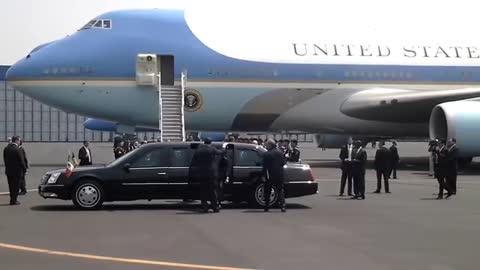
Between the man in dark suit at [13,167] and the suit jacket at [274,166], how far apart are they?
5068mm

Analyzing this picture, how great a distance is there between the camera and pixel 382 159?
64.7 feet

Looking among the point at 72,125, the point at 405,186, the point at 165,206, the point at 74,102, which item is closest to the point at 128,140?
the point at 74,102

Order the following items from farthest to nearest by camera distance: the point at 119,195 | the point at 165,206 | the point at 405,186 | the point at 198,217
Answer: the point at 405,186 < the point at 165,206 < the point at 119,195 < the point at 198,217

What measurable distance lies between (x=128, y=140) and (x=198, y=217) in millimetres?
14910

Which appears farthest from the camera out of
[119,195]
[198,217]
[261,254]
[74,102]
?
[74,102]

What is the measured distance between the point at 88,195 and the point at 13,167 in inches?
84.3

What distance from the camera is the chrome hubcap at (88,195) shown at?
14852 millimetres

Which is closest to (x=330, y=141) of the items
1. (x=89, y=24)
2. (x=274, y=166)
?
(x=89, y=24)

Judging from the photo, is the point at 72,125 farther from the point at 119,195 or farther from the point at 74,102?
the point at 119,195

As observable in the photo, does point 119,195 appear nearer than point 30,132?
Yes

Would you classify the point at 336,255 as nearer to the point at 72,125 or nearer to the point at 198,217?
the point at 198,217

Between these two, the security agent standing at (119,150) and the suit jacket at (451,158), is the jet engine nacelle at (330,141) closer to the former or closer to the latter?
the security agent standing at (119,150)

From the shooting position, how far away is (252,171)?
1554 centimetres

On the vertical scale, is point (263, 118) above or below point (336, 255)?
above
